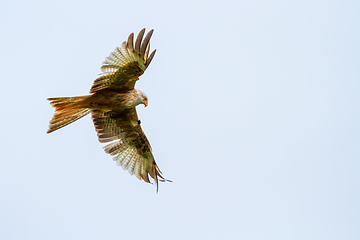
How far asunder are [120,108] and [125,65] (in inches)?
48.8

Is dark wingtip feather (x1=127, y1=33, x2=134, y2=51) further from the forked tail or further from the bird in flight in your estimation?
the forked tail

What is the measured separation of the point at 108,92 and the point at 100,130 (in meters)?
1.31

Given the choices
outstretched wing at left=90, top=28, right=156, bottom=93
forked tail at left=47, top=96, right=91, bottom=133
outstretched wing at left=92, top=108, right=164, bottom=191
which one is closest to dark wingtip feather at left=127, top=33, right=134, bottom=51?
outstretched wing at left=90, top=28, right=156, bottom=93

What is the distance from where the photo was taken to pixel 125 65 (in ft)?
32.6

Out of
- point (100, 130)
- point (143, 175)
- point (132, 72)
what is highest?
point (132, 72)

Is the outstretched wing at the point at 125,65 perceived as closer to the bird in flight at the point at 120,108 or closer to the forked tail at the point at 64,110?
the bird in flight at the point at 120,108

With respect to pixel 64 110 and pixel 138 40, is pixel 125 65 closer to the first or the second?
pixel 138 40

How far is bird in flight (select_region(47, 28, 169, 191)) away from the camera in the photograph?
9742 millimetres

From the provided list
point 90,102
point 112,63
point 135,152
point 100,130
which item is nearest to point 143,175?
point 135,152

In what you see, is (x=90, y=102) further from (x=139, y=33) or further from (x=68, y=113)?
(x=139, y=33)

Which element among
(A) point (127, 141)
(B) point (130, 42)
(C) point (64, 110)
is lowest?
(A) point (127, 141)

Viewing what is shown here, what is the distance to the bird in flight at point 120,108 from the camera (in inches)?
384

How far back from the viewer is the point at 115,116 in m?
11.3

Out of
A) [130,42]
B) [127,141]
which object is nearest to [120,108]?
[127,141]
